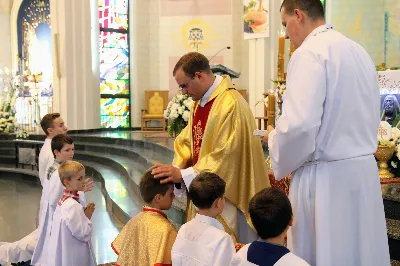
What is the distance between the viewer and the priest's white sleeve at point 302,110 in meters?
2.13

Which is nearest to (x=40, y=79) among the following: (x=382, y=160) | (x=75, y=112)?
(x=75, y=112)

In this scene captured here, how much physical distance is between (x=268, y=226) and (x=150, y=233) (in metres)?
0.90

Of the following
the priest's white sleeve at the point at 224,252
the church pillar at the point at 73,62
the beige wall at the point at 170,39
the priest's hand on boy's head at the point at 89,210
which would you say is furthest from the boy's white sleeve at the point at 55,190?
the beige wall at the point at 170,39

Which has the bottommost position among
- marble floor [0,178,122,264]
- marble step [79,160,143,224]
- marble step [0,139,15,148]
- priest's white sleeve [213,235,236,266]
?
marble floor [0,178,122,264]

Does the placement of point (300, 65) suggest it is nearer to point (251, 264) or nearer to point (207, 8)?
point (251, 264)

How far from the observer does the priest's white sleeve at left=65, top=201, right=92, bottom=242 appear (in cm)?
380

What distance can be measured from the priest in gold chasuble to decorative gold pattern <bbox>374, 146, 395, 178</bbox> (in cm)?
242

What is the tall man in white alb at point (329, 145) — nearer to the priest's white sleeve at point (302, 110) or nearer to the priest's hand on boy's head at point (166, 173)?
the priest's white sleeve at point (302, 110)

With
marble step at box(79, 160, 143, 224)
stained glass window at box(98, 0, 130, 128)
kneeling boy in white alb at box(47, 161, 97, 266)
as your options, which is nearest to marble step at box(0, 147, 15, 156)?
stained glass window at box(98, 0, 130, 128)

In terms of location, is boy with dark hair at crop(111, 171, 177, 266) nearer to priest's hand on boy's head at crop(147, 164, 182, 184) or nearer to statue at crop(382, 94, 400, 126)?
priest's hand on boy's head at crop(147, 164, 182, 184)

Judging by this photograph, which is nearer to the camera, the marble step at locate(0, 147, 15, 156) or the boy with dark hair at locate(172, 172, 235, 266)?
the boy with dark hair at locate(172, 172, 235, 266)

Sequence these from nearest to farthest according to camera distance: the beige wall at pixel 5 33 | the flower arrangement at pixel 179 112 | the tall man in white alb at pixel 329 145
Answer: the tall man in white alb at pixel 329 145, the flower arrangement at pixel 179 112, the beige wall at pixel 5 33

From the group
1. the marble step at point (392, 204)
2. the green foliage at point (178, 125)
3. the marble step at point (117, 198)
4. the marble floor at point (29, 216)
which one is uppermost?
Result: the green foliage at point (178, 125)

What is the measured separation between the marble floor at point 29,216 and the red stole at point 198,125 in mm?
2090
